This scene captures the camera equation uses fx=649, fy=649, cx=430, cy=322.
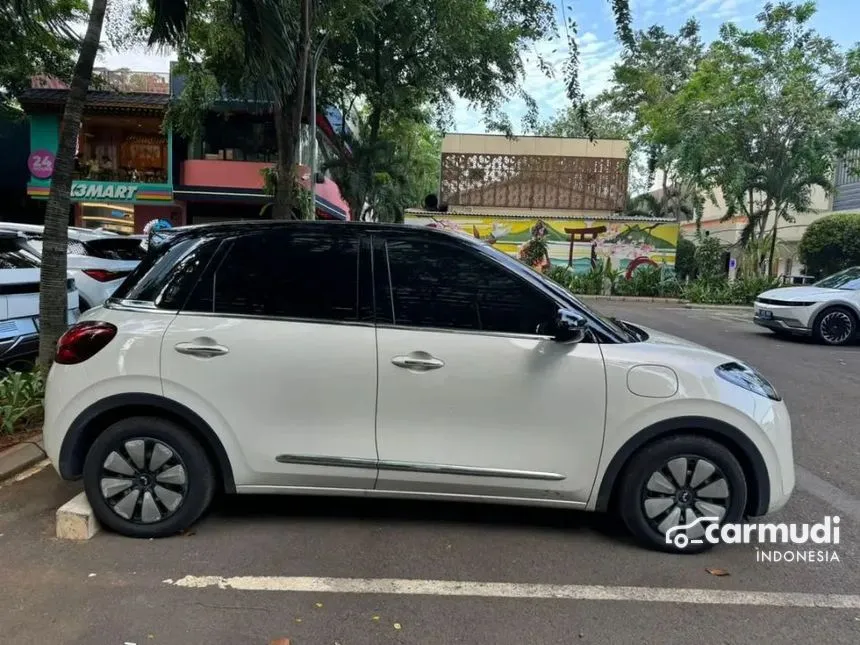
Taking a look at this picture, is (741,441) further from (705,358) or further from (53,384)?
(53,384)

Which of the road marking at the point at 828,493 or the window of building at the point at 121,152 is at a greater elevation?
the window of building at the point at 121,152

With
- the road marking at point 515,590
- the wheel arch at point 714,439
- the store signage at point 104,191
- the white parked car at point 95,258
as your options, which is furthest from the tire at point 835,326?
the store signage at point 104,191

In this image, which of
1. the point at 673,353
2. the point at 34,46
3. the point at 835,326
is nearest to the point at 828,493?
the point at 673,353

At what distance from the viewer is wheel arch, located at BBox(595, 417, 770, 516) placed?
3416mm

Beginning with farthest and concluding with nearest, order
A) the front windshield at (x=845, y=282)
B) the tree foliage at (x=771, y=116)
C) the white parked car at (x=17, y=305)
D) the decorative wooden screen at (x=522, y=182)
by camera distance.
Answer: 1. the decorative wooden screen at (x=522, y=182)
2. the tree foliage at (x=771, y=116)
3. the front windshield at (x=845, y=282)
4. the white parked car at (x=17, y=305)

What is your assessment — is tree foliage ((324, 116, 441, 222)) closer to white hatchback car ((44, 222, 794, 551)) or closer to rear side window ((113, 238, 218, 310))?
rear side window ((113, 238, 218, 310))

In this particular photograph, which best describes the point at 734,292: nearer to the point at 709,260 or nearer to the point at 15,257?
the point at 709,260

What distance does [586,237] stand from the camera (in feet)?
80.7

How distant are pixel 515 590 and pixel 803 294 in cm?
1125

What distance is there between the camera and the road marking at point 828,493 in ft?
13.9

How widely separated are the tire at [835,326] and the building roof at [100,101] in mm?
18712

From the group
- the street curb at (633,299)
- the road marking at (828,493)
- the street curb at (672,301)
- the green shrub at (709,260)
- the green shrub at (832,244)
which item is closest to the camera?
the road marking at (828,493)

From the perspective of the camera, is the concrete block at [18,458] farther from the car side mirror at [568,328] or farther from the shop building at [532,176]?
the shop building at [532,176]

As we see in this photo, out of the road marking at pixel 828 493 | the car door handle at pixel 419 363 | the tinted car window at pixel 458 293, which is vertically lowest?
the road marking at pixel 828 493
